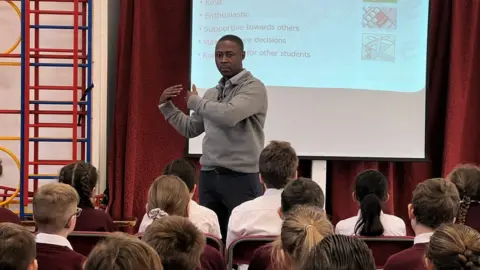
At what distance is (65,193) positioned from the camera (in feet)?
7.66

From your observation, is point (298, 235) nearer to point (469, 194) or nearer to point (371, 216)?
point (371, 216)

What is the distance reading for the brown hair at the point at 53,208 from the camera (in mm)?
2260

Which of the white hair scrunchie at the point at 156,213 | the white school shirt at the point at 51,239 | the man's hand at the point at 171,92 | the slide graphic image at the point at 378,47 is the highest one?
the slide graphic image at the point at 378,47

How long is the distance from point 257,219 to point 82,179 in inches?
39.2

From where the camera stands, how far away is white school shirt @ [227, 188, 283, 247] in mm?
2762

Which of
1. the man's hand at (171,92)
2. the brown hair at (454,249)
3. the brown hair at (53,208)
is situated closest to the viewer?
the brown hair at (454,249)

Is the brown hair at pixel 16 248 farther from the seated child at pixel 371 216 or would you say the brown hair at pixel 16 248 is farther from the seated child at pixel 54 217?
the seated child at pixel 371 216

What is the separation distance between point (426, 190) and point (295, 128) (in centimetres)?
270

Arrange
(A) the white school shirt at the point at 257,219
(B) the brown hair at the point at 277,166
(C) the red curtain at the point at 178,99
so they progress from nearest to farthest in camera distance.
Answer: (A) the white school shirt at the point at 257,219 < (B) the brown hair at the point at 277,166 < (C) the red curtain at the point at 178,99

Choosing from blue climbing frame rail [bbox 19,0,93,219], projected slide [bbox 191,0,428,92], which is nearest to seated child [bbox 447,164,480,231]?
projected slide [bbox 191,0,428,92]

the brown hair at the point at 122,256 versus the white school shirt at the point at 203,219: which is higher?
the brown hair at the point at 122,256

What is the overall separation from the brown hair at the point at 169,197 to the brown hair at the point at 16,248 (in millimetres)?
922

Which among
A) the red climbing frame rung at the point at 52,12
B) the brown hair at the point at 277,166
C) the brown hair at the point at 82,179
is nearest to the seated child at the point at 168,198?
the brown hair at the point at 277,166

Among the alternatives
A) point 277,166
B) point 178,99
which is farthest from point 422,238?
point 178,99
